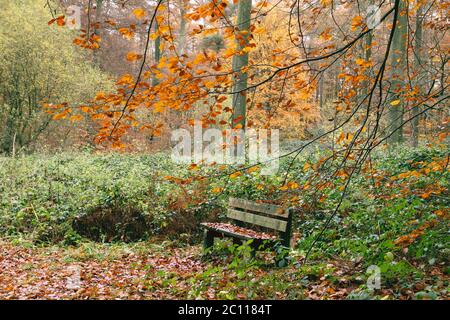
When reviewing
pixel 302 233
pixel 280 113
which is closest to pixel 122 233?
pixel 302 233

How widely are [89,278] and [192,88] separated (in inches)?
121

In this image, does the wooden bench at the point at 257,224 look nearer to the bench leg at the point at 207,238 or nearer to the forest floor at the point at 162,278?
the bench leg at the point at 207,238

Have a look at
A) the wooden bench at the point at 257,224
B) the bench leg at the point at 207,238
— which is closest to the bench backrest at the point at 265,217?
the wooden bench at the point at 257,224

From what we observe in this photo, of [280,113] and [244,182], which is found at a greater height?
[280,113]

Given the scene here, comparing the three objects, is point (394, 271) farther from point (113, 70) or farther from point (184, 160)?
point (113, 70)

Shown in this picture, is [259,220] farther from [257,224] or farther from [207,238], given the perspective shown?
[207,238]

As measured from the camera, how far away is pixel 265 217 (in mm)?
5844

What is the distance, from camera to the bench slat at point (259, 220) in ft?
18.1

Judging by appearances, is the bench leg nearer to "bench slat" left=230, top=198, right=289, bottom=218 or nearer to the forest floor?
the forest floor

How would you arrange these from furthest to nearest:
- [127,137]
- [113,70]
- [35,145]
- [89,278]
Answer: [113,70], [127,137], [35,145], [89,278]

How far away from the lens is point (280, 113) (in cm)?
2064

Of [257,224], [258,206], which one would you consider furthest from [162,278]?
[258,206]

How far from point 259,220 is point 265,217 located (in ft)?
0.64

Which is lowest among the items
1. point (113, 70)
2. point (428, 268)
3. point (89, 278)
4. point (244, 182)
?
point (89, 278)
